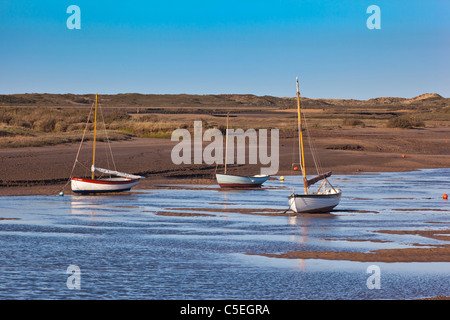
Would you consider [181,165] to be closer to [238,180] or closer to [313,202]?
[238,180]

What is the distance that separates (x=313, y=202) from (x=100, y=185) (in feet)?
37.1

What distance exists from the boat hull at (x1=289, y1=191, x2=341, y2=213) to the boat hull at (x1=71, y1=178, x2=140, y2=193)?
1039 cm

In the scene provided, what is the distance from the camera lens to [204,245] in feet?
66.3

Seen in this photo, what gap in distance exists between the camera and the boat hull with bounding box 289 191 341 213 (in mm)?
26344

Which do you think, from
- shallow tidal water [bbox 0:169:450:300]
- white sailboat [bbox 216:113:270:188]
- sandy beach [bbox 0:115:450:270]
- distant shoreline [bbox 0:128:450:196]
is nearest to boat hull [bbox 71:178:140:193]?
shallow tidal water [bbox 0:169:450:300]

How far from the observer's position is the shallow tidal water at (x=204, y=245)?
1509 centimetres

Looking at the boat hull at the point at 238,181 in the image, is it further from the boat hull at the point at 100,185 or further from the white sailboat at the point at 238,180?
the boat hull at the point at 100,185

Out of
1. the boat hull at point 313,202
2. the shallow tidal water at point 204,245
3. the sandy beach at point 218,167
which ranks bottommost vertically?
the shallow tidal water at point 204,245

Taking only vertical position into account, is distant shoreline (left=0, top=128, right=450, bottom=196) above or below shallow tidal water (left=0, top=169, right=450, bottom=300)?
above

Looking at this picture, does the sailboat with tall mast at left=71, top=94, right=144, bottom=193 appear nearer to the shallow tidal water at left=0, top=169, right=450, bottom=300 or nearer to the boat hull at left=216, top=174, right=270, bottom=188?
the shallow tidal water at left=0, top=169, right=450, bottom=300

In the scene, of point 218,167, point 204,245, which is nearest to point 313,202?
point 204,245

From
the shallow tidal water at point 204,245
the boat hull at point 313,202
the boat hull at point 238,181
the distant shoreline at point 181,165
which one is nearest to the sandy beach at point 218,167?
the distant shoreline at point 181,165

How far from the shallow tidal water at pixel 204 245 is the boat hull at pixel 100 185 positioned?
0.61 metres

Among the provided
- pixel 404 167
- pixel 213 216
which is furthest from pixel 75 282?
pixel 404 167
